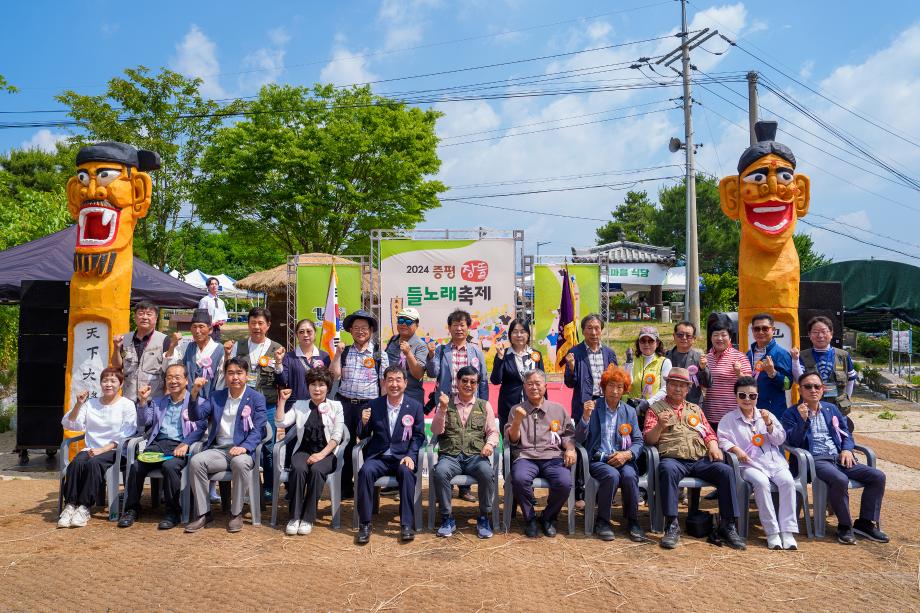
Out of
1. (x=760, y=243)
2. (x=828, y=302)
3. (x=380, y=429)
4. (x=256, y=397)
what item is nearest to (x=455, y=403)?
(x=380, y=429)

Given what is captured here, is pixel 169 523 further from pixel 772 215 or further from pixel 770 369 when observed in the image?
pixel 772 215

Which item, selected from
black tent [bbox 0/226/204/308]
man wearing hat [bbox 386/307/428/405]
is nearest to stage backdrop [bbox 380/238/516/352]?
black tent [bbox 0/226/204/308]

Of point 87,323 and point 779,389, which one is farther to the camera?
point 87,323

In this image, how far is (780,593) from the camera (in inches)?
135

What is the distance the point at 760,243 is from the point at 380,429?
152 inches

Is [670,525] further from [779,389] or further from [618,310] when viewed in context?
[618,310]

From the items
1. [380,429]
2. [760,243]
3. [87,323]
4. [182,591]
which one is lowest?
[182,591]

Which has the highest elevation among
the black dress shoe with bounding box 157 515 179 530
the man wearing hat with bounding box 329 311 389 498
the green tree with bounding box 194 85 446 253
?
the green tree with bounding box 194 85 446 253

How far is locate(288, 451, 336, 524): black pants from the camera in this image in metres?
4.39

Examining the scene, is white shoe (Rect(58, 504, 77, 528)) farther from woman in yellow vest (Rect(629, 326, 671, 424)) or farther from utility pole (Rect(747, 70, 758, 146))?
utility pole (Rect(747, 70, 758, 146))

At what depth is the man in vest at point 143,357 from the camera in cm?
521

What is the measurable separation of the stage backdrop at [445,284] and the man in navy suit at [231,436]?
491cm

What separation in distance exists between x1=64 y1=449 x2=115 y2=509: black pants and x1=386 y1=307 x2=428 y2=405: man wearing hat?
2217 mm

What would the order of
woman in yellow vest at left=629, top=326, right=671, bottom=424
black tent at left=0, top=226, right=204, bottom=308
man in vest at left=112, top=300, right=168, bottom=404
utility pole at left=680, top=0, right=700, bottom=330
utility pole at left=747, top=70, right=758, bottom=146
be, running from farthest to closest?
utility pole at left=680, top=0, right=700, bottom=330
utility pole at left=747, top=70, right=758, bottom=146
black tent at left=0, top=226, right=204, bottom=308
man in vest at left=112, top=300, right=168, bottom=404
woman in yellow vest at left=629, top=326, right=671, bottom=424
